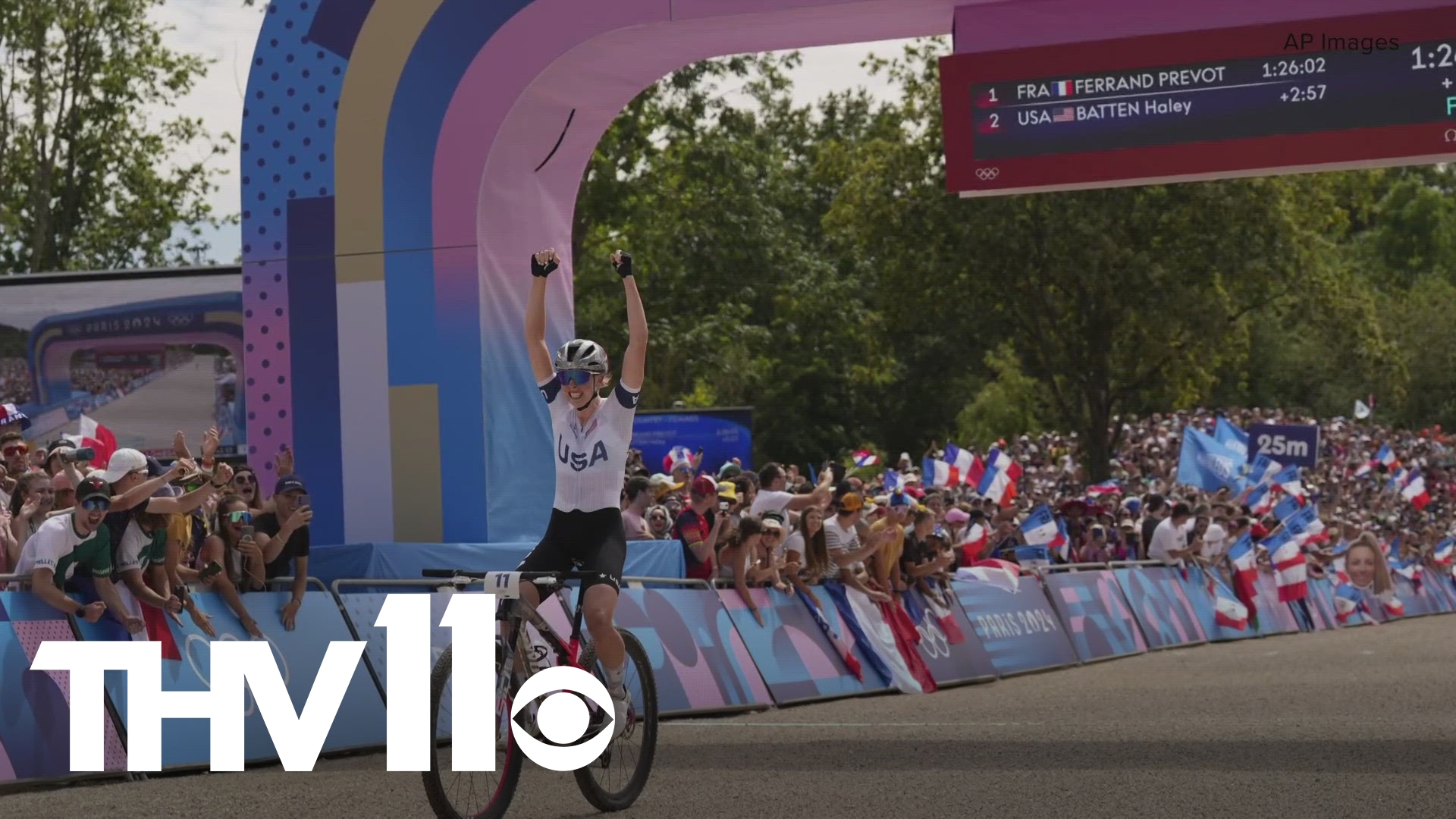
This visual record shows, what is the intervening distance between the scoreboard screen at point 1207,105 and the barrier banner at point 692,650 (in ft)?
12.4

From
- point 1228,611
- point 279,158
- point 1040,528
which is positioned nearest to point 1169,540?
point 1228,611

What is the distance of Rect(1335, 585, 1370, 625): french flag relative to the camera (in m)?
32.7

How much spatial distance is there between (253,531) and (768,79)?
26.4 meters

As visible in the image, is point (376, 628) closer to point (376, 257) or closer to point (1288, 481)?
point (376, 257)

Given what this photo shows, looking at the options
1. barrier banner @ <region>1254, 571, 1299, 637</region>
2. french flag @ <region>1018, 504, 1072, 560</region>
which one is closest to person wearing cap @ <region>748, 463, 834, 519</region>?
french flag @ <region>1018, 504, 1072, 560</region>

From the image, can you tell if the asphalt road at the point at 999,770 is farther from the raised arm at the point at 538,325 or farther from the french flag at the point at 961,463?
the french flag at the point at 961,463

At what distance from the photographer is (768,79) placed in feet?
123

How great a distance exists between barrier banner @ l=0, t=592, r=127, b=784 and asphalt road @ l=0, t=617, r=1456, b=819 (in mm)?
218

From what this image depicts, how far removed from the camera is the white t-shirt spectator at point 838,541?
56.9 ft

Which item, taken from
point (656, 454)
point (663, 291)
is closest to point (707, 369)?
point (663, 291)

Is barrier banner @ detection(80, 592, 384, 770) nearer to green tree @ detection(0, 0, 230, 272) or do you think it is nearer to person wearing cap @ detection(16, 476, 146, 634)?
person wearing cap @ detection(16, 476, 146, 634)

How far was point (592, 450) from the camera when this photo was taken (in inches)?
335

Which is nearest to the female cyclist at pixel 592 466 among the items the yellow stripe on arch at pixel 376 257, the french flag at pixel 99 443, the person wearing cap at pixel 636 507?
the yellow stripe on arch at pixel 376 257

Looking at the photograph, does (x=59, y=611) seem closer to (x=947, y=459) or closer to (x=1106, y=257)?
(x=947, y=459)
